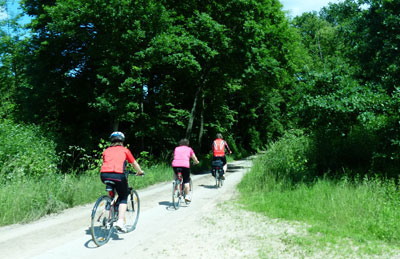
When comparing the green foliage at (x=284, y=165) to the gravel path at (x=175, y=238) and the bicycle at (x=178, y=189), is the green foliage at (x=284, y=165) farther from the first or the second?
the bicycle at (x=178, y=189)

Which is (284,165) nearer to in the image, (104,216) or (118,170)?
(118,170)

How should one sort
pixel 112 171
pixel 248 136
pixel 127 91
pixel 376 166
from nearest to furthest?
pixel 112 171, pixel 376 166, pixel 127 91, pixel 248 136

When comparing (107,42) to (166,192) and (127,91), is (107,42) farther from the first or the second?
(166,192)

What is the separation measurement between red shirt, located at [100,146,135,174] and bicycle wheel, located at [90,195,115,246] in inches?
19.9

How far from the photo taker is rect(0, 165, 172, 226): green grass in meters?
7.49

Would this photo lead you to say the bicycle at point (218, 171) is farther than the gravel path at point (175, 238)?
Yes

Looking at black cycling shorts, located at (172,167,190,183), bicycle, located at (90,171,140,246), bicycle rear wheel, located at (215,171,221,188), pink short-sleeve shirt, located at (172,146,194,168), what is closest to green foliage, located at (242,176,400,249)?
black cycling shorts, located at (172,167,190,183)

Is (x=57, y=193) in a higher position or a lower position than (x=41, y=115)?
lower

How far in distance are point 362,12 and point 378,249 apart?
31.4 feet

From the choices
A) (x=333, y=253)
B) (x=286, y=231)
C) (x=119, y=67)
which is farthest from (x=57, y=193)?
(x=119, y=67)

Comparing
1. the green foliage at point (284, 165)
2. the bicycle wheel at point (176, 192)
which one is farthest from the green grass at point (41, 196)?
the green foliage at point (284, 165)

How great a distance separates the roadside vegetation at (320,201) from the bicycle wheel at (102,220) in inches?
129

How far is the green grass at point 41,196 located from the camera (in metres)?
7.49

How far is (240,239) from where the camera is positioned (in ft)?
19.5
